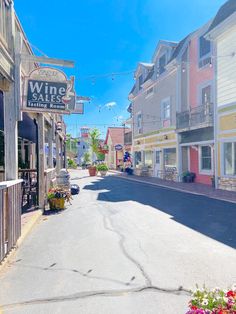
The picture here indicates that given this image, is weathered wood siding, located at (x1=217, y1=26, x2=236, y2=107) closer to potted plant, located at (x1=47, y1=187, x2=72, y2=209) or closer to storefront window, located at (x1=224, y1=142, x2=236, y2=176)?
storefront window, located at (x1=224, y1=142, x2=236, y2=176)

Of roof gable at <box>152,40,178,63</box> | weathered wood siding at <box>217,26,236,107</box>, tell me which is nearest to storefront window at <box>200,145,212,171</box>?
weathered wood siding at <box>217,26,236,107</box>

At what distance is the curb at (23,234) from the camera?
4375 mm

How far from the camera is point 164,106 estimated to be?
21.3 meters

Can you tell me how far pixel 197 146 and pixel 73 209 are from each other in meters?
10.7

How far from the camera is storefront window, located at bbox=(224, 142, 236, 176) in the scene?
526 inches

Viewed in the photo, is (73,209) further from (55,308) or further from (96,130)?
(96,130)

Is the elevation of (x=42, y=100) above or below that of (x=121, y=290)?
above

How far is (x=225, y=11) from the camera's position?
1366 centimetres

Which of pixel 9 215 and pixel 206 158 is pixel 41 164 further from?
pixel 206 158

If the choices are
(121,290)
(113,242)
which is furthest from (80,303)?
(113,242)

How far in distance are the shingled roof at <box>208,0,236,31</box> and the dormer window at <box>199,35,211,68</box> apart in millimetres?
2180

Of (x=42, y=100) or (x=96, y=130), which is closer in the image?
(x=42, y=100)

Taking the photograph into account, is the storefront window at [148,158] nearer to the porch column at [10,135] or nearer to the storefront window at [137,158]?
the storefront window at [137,158]

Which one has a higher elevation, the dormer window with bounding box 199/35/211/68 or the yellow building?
the dormer window with bounding box 199/35/211/68
